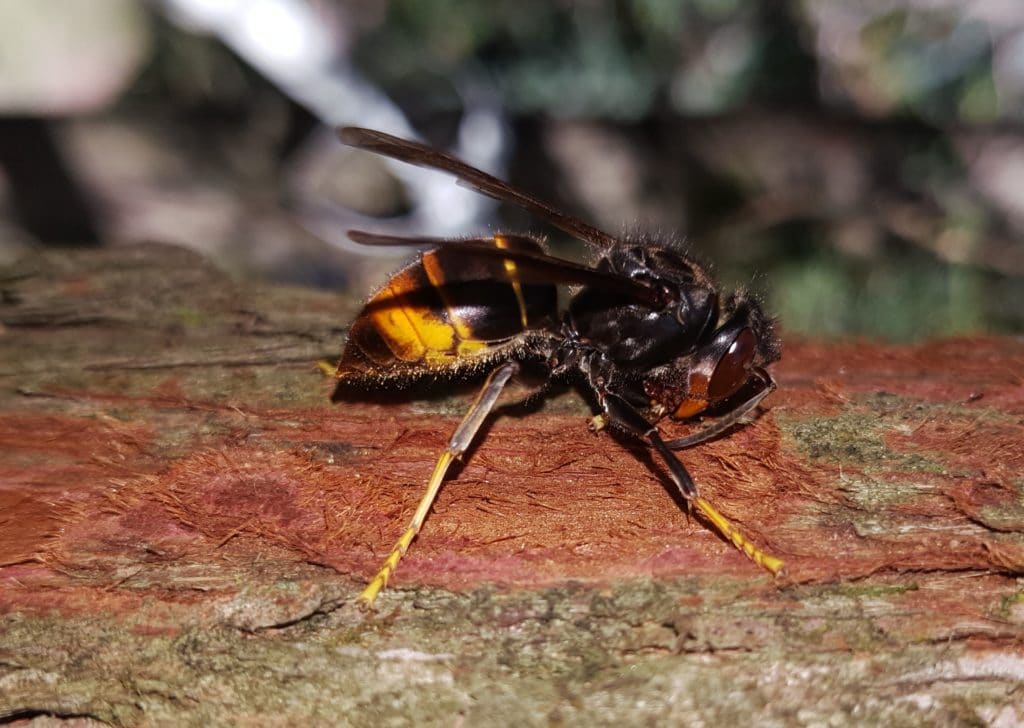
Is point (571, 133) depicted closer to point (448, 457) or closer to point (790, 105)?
point (790, 105)

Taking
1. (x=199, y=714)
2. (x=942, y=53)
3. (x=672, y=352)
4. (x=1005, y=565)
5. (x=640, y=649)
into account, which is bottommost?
(x=199, y=714)

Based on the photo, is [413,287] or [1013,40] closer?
[413,287]

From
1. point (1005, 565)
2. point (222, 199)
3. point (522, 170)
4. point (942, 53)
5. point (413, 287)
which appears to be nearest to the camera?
Result: point (1005, 565)

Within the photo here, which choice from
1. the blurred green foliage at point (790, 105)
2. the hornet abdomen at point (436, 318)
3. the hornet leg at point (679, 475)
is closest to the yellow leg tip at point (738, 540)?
the hornet leg at point (679, 475)

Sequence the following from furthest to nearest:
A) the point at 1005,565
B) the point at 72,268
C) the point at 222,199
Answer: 1. the point at 222,199
2. the point at 72,268
3. the point at 1005,565

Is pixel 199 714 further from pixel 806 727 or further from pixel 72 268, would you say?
pixel 72 268

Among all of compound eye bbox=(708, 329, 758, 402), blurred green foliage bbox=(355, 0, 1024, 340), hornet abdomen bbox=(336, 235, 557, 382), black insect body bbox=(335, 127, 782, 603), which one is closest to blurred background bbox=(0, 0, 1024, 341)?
blurred green foliage bbox=(355, 0, 1024, 340)

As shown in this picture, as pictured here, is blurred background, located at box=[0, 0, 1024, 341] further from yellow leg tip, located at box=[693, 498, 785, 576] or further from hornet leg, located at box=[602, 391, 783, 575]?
yellow leg tip, located at box=[693, 498, 785, 576]

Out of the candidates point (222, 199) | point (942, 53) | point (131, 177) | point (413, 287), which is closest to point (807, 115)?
point (942, 53)
